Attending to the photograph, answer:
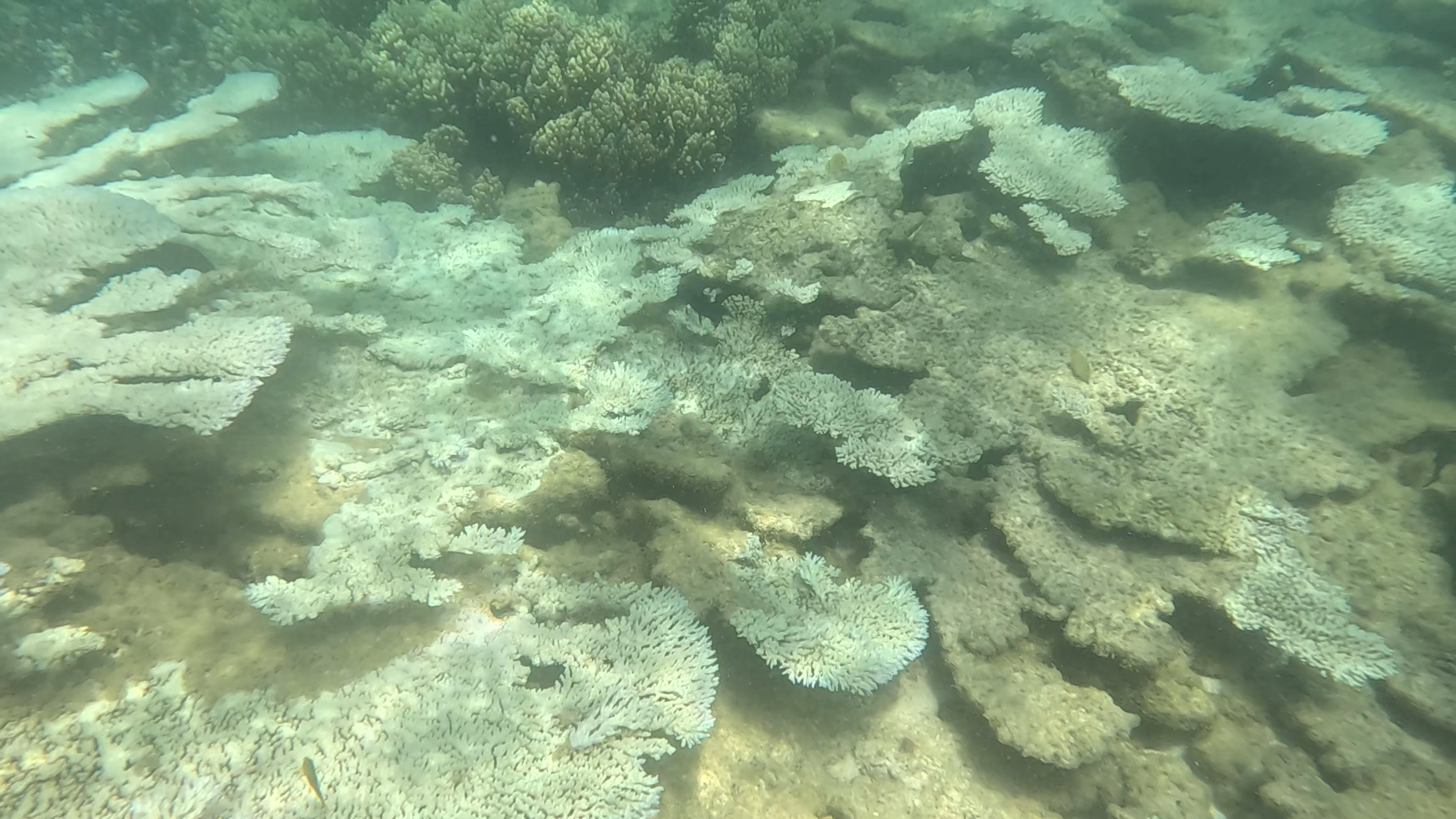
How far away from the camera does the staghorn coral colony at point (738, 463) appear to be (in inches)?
108

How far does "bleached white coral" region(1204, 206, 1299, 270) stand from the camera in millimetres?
4391

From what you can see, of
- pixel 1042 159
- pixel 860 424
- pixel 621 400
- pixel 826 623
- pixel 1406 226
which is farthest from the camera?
pixel 1042 159


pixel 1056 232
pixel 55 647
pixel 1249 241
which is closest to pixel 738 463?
pixel 1056 232

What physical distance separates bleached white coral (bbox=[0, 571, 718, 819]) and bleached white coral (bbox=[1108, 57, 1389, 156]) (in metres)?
5.06

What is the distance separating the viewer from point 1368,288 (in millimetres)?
4117

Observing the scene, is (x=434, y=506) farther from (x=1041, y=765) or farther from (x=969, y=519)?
(x=1041, y=765)

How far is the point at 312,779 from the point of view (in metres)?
2.49

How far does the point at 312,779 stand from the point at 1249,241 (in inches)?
236

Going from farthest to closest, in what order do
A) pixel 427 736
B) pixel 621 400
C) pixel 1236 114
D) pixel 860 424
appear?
pixel 1236 114, pixel 621 400, pixel 860 424, pixel 427 736

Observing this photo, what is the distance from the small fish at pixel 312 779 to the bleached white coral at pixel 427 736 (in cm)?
2

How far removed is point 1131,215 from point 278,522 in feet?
18.1

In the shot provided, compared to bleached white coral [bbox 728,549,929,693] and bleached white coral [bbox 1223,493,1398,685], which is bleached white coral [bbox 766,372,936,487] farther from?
bleached white coral [bbox 1223,493,1398,685]

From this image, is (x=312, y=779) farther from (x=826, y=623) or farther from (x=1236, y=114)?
(x=1236, y=114)

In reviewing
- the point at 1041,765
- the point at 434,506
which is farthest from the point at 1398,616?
the point at 434,506
